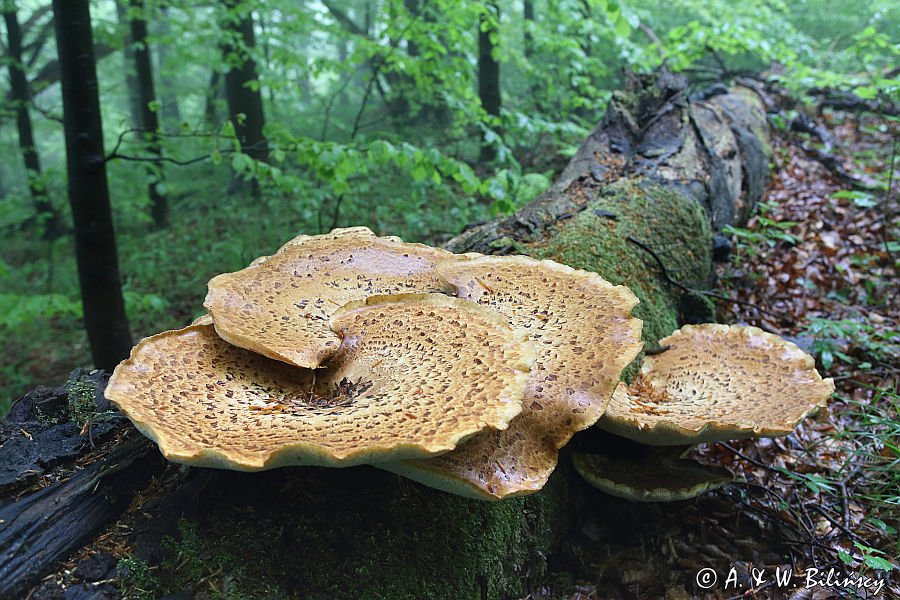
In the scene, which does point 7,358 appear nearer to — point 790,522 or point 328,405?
point 328,405

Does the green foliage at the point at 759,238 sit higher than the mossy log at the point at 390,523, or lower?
higher

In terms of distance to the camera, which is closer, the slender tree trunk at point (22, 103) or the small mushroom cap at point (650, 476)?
the small mushroom cap at point (650, 476)

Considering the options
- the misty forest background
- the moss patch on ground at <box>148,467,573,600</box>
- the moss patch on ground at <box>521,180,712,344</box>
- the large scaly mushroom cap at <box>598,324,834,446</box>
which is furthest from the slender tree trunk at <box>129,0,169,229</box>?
the large scaly mushroom cap at <box>598,324,834,446</box>

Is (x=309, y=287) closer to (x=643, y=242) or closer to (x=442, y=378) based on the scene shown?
(x=442, y=378)

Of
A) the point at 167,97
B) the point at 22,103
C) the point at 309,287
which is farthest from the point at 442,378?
the point at 167,97

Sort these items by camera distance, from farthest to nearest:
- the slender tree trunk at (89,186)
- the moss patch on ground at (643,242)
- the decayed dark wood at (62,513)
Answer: the slender tree trunk at (89,186) → the moss patch on ground at (643,242) → the decayed dark wood at (62,513)

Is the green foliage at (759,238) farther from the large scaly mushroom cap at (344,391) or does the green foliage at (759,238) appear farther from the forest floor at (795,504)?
the large scaly mushroom cap at (344,391)

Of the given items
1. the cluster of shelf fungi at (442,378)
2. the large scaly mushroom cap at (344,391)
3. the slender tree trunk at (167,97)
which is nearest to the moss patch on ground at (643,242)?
the cluster of shelf fungi at (442,378)

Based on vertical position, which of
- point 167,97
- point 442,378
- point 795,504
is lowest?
point 795,504
